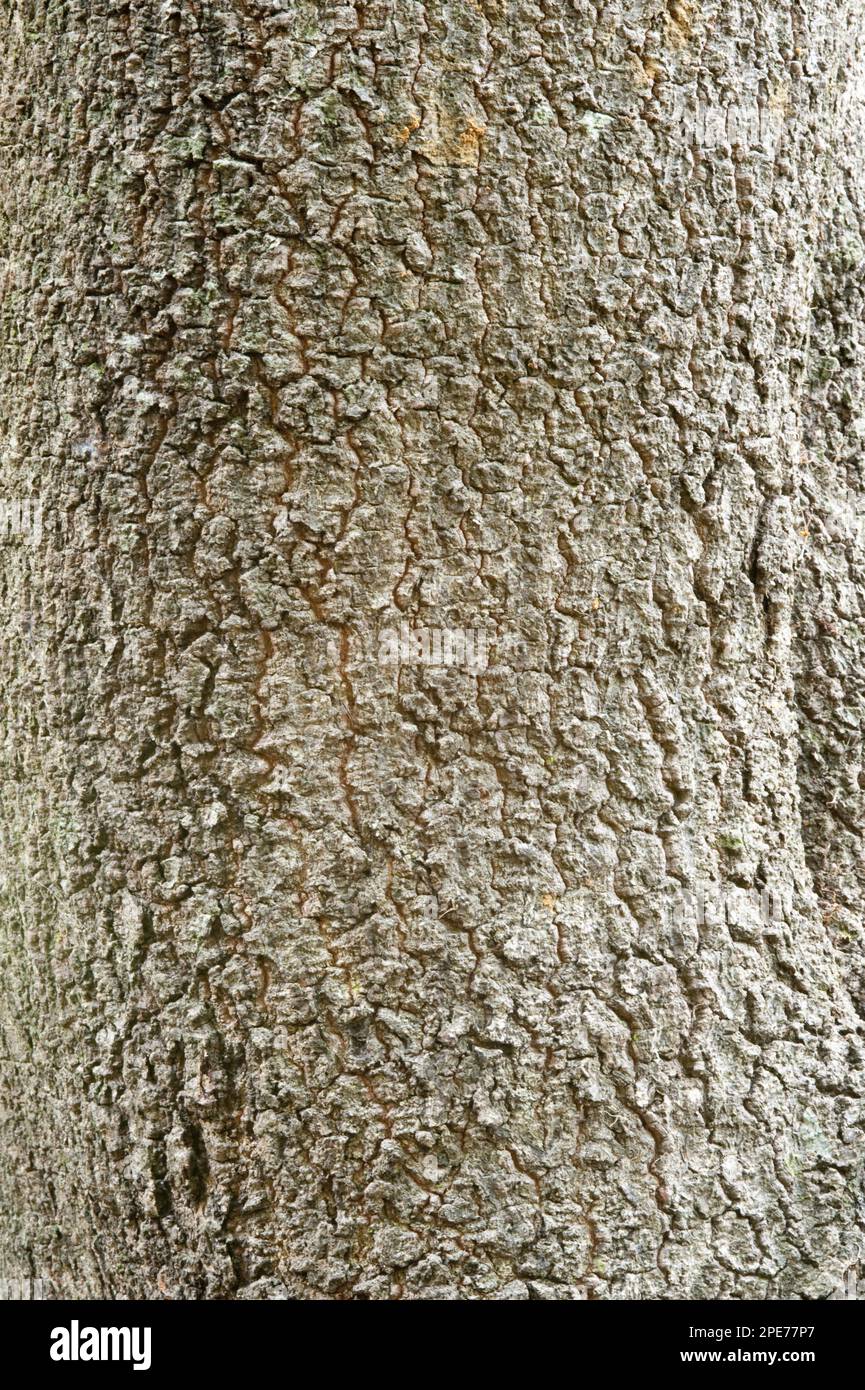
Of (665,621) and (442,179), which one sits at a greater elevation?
(442,179)

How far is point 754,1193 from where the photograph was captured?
129cm

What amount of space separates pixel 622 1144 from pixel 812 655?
637 mm

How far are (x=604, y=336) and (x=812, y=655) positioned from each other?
49cm

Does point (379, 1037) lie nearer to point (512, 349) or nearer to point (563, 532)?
point (563, 532)

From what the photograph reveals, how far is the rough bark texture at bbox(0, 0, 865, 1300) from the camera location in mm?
1196

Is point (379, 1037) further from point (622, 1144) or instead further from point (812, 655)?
point (812, 655)

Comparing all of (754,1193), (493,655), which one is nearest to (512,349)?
(493,655)

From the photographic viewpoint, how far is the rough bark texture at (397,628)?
1.20 metres

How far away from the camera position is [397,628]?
47.5 inches

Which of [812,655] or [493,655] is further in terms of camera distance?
[812,655]
